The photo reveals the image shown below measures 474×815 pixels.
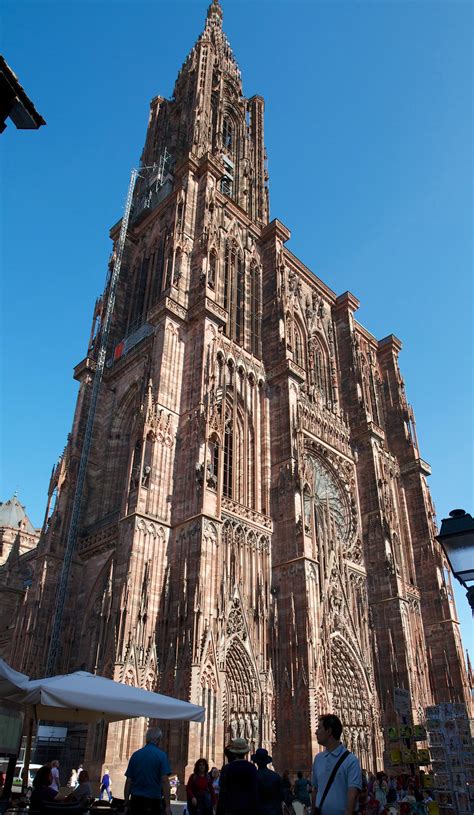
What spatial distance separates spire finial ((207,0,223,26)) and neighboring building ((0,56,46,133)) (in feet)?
165

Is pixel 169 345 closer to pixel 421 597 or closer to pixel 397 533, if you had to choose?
pixel 397 533

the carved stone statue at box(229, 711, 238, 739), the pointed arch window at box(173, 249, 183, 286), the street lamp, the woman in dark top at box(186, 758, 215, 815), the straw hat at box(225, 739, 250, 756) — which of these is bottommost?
the woman in dark top at box(186, 758, 215, 815)

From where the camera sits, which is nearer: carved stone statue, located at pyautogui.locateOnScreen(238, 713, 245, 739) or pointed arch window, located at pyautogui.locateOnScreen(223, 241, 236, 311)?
carved stone statue, located at pyautogui.locateOnScreen(238, 713, 245, 739)

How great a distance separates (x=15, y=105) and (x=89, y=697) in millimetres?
7851

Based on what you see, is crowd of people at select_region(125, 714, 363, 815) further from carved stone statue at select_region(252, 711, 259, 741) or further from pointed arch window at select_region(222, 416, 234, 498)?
pointed arch window at select_region(222, 416, 234, 498)

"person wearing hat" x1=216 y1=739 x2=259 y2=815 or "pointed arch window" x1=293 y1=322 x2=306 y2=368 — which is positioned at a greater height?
"pointed arch window" x1=293 y1=322 x2=306 y2=368

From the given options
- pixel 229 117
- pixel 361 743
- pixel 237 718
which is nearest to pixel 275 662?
pixel 237 718

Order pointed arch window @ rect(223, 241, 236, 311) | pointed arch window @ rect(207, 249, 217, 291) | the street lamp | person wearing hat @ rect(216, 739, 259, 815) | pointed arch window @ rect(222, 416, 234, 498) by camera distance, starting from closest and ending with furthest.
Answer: person wearing hat @ rect(216, 739, 259, 815) < the street lamp < pointed arch window @ rect(222, 416, 234, 498) < pointed arch window @ rect(207, 249, 217, 291) < pointed arch window @ rect(223, 241, 236, 311)

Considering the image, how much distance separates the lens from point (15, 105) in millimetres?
7285

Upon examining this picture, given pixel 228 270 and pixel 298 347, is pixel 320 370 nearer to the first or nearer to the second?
pixel 298 347

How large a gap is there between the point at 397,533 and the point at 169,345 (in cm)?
1702

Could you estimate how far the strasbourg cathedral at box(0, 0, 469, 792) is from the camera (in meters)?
19.5

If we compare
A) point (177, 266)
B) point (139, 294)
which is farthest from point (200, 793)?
point (139, 294)

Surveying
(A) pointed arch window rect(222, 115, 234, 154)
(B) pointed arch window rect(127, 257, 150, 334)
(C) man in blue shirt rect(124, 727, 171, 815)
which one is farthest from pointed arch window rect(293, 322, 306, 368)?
(C) man in blue shirt rect(124, 727, 171, 815)
